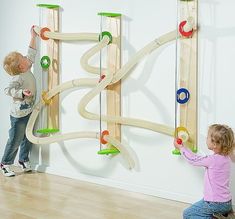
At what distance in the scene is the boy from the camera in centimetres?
407

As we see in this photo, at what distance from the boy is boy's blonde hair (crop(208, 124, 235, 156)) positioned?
1.91m

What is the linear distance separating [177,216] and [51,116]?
162 cm

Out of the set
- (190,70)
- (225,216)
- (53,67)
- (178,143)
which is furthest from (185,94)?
(53,67)

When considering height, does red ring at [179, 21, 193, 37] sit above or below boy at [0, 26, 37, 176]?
above

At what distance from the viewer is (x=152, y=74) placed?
3.46 meters

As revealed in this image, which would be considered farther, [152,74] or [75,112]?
[75,112]

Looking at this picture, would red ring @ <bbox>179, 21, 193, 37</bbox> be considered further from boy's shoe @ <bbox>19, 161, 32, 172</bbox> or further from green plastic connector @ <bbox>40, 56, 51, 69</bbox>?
boy's shoe @ <bbox>19, 161, 32, 172</bbox>

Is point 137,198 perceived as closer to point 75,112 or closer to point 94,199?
point 94,199

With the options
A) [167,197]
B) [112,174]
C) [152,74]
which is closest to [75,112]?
[112,174]

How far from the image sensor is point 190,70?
10.6 ft

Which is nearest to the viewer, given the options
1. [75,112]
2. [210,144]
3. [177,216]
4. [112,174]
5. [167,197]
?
[210,144]

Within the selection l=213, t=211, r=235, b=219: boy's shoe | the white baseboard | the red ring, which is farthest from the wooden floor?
the red ring

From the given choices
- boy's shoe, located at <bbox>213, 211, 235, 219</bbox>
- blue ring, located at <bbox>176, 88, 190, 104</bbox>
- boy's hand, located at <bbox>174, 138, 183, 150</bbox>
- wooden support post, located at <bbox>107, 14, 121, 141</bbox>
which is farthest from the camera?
wooden support post, located at <bbox>107, 14, 121, 141</bbox>

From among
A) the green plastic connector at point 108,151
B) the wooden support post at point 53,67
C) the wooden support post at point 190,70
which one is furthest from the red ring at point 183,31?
the wooden support post at point 53,67
